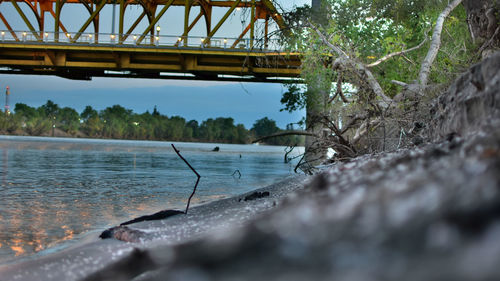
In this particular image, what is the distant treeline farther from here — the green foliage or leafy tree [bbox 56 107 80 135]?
the green foliage

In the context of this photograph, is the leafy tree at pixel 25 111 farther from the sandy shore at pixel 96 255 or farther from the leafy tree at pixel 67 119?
the sandy shore at pixel 96 255

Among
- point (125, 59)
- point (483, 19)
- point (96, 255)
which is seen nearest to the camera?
point (96, 255)

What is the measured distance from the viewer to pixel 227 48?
95.9 ft

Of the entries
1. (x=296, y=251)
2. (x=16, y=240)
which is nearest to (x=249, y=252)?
(x=296, y=251)

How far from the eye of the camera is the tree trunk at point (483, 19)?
7.89 metres

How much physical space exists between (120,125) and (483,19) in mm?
94160

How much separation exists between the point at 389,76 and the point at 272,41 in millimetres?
4385

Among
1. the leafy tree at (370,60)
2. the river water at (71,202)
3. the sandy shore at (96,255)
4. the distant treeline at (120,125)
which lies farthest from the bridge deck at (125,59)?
the distant treeline at (120,125)

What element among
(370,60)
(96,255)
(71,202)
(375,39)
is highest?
(375,39)

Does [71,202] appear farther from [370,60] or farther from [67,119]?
[67,119]

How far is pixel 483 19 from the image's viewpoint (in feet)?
26.7

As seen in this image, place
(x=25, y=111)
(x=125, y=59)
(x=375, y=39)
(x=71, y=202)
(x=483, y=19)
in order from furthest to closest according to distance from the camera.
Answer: (x=25, y=111)
(x=125, y=59)
(x=375, y=39)
(x=483, y=19)
(x=71, y=202)

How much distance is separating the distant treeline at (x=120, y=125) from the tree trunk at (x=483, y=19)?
8417 cm

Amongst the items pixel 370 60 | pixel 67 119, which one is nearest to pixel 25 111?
pixel 67 119
